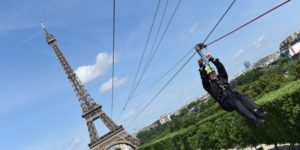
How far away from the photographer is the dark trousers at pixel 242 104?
1538 cm

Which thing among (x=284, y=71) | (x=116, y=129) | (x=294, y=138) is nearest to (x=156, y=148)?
(x=116, y=129)

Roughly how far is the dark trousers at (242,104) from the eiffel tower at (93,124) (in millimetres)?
80944

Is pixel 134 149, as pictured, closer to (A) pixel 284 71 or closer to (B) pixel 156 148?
(B) pixel 156 148

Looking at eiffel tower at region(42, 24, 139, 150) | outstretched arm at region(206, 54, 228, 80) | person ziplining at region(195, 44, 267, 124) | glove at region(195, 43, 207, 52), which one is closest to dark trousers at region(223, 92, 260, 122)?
person ziplining at region(195, 44, 267, 124)

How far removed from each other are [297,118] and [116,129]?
235 ft

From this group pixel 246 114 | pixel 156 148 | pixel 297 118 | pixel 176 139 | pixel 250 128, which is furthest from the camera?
pixel 156 148

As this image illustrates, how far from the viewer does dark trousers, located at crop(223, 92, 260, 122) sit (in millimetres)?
15376

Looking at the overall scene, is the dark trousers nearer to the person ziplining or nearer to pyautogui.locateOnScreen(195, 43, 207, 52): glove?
Result: the person ziplining

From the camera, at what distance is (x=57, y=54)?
105312mm

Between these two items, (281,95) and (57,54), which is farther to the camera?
(57,54)

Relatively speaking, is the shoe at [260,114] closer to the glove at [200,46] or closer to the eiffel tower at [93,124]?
the glove at [200,46]

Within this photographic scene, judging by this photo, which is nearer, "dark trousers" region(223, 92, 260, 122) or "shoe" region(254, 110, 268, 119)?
"shoe" region(254, 110, 268, 119)

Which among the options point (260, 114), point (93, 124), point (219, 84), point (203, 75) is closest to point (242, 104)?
point (260, 114)

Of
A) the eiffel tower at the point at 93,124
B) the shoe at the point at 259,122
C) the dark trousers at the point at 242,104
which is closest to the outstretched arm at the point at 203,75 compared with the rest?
the dark trousers at the point at 242,104
